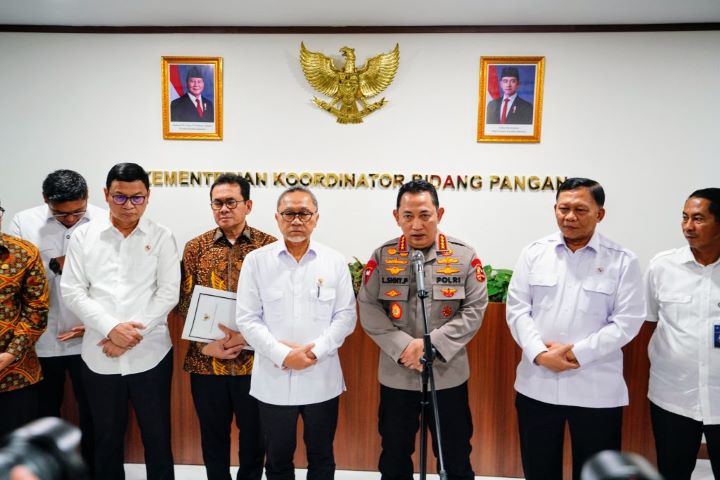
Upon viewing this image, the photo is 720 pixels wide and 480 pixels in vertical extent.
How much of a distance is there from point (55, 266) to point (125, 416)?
0.95 metres

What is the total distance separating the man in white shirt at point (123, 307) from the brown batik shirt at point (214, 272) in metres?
0.11

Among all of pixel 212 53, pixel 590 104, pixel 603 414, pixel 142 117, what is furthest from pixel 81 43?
pixel 603 414

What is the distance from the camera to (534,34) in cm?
374

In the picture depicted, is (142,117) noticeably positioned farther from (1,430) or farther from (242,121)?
(1,430)

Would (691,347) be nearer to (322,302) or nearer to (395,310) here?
(395,310)

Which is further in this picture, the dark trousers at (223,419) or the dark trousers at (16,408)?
the dark trousers at (223,419)

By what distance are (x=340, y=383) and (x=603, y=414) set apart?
1276 mm

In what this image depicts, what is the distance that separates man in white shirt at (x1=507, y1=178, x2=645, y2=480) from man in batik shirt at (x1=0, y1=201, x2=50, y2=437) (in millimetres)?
2357

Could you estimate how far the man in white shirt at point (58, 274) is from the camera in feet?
8.61

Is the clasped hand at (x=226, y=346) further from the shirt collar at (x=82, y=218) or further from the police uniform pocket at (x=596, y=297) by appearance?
the police uniform pocket at (x=596, y=297)

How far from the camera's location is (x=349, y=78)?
12.5 ft

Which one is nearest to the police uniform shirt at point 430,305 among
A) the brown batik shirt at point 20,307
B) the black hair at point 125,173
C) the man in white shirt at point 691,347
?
the man in white shirt at point 691,347

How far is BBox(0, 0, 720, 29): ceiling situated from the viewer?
340 cm

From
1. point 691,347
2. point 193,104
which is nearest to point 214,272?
point 193,104
